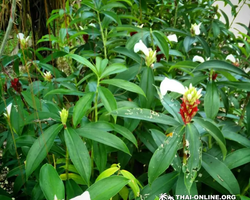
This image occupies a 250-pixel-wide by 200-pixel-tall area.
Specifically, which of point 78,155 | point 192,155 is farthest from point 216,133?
point 78,155

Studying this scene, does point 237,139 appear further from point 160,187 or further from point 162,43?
point 162,43

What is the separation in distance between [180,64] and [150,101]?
0.49 feet

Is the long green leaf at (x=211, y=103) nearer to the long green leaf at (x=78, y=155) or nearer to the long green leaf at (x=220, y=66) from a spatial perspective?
the long green leaf at (x=220, y=66)

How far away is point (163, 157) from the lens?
17.9 inches

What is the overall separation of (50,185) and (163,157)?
226 millimetres

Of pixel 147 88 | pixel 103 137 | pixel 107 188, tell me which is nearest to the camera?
pixel 107 188

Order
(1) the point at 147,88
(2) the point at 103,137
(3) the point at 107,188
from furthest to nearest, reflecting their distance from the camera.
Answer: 1. (1) the point at 147,88
2. (2) the point at 103,137
3. (3) the point at 107,188

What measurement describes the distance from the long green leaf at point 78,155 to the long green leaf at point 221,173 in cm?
27

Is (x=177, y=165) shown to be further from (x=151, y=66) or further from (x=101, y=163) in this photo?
(x=151, y=66)

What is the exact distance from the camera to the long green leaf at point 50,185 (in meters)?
0.40

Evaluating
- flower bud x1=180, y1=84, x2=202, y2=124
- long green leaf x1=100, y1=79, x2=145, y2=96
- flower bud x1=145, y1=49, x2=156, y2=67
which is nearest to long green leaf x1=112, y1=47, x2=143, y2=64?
flower bud x1=145, y1=49, x2=156, y2=67

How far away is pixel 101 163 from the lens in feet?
1.85

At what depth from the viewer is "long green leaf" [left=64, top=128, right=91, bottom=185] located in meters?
0.45

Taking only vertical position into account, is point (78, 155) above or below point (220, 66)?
below
